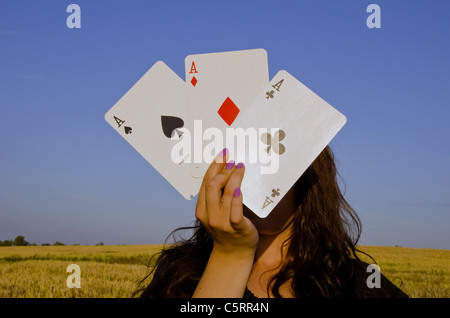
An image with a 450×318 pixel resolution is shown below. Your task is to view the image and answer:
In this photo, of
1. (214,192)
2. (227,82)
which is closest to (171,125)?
(227,82)

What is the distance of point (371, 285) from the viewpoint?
2.05m

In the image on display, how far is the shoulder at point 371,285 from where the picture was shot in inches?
78.8

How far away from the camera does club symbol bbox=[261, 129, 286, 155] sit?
79.0 inches

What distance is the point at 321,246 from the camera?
2164 millimetres

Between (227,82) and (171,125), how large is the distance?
1.46ft

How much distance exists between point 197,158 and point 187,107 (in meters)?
0.44

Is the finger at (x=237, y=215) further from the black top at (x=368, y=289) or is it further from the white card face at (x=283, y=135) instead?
the black top at (x=368, y=289)

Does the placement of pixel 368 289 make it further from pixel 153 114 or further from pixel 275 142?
pixel 153 114

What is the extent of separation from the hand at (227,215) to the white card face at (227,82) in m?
1.08

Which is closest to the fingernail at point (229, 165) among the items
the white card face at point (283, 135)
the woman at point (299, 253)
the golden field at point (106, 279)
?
the woman at point (299, 253)
